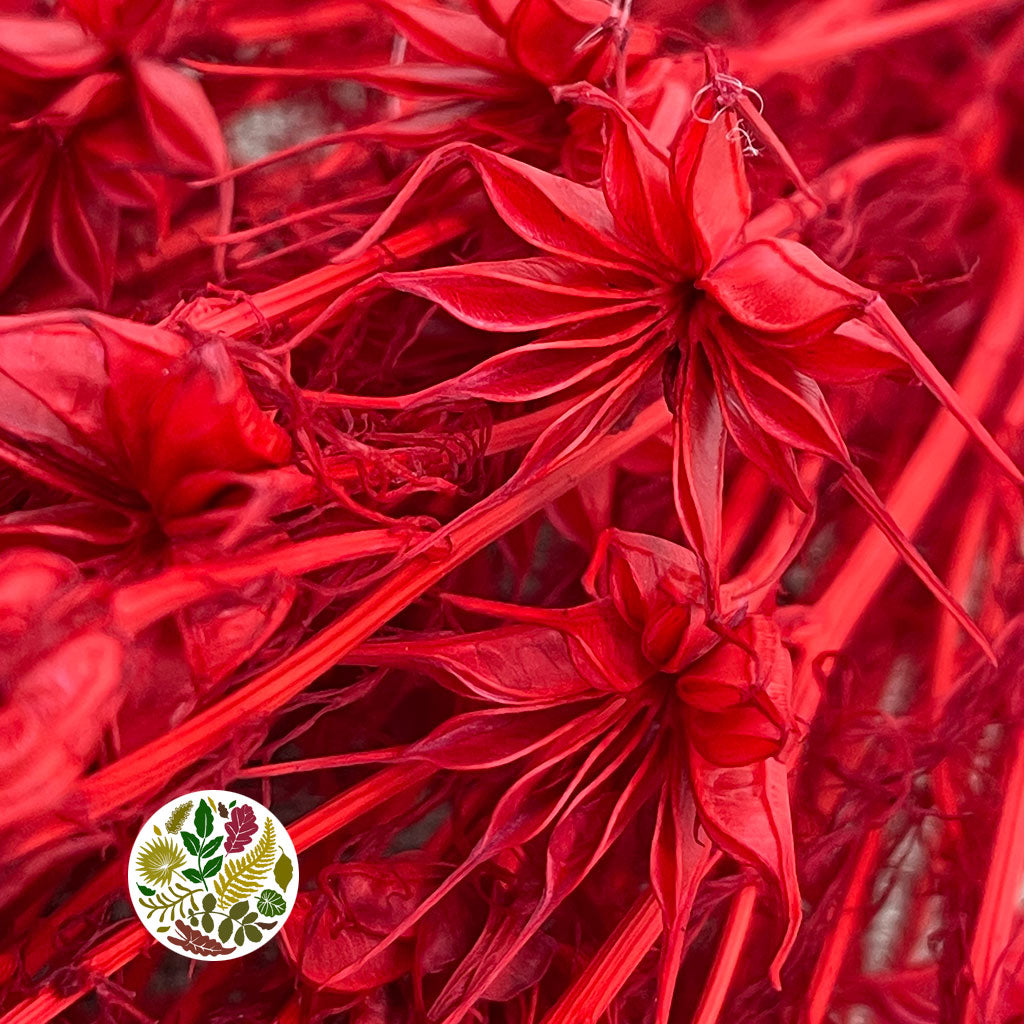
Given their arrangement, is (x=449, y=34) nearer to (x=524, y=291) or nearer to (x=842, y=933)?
(x=524, y=291)

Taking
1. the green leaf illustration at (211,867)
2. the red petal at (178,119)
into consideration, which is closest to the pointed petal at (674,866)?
the green leaf illustration at (211,867)

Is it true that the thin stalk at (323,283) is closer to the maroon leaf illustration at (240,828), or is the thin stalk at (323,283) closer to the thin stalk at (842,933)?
the maroon leaf illustration at (240,828)

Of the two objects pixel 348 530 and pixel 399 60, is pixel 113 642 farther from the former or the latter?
pixel 399 60

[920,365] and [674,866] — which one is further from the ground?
[920,365]

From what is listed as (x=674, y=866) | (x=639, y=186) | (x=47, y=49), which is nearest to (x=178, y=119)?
(x=47, y=49)

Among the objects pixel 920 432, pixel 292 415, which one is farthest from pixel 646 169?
pixel 920 432

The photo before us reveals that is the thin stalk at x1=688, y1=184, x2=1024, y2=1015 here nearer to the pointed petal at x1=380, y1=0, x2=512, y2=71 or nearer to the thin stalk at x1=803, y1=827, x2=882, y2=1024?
the thin stalk at x1=803, y1=827, x2=882, y2=1024

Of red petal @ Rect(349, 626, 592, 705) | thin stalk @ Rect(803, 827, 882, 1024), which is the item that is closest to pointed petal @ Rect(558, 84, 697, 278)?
red petal @ Rect(349, 626, 592, 705)
